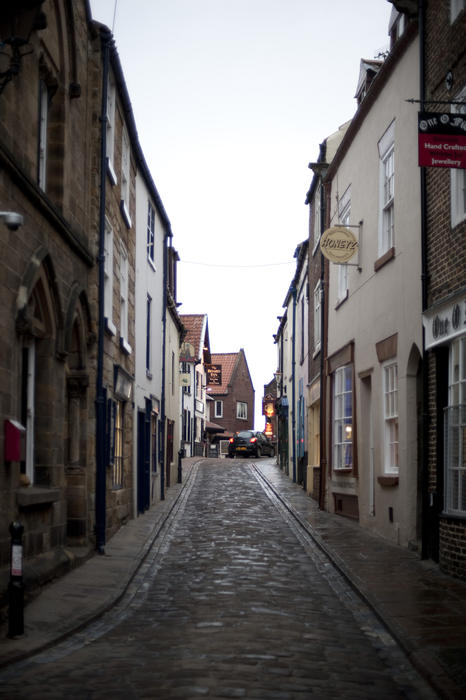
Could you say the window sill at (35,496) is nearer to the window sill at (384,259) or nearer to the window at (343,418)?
the window sill at (384,259)

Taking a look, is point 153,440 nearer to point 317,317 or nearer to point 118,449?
point 317,317

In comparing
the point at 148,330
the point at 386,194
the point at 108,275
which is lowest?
the point at 148,330

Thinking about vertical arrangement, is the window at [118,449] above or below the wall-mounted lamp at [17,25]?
below

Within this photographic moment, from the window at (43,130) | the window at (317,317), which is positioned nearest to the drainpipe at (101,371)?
the window at (43,130)

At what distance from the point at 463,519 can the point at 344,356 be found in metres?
8.53

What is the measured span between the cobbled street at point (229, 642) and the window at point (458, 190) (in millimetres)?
4880

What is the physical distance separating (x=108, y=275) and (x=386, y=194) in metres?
5.09

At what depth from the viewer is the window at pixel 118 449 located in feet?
53.2

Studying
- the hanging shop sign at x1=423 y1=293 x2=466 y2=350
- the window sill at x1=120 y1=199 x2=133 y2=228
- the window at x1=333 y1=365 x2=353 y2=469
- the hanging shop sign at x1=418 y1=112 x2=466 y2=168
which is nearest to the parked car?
the window at x1=333 y1=365 x2=353 y2=469

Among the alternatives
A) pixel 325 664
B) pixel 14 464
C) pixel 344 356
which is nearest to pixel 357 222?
pixel 344 356

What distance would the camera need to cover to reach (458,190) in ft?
37.6

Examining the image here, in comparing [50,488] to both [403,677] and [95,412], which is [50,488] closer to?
[95,412]

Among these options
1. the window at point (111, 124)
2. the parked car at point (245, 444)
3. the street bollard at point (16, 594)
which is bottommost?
the parked car at point (245, 444)

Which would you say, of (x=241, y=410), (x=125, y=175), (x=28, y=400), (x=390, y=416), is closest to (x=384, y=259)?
(x=390, y=416)
